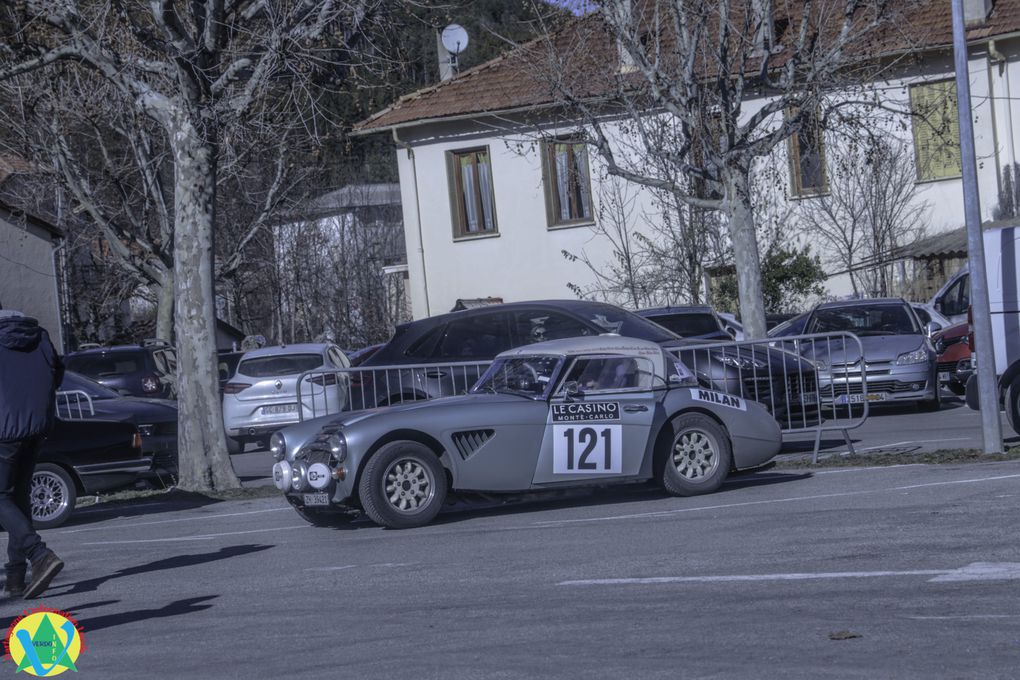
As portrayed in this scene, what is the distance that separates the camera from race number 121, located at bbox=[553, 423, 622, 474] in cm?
1106

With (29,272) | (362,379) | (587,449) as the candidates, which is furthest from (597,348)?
(29,272)

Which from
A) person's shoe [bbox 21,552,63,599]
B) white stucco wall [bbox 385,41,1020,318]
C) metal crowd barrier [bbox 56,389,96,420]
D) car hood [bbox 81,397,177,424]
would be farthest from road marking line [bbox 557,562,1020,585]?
white stucco wall [bbox 385,41,1020,318]

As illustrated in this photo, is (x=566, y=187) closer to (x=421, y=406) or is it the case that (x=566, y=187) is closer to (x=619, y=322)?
(x=619, y=322)

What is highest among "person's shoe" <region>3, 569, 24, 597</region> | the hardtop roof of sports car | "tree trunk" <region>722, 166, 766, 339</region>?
"tree trunk" <region>722, 166, 766, 339</region>

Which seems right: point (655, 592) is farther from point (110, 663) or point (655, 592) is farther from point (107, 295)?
point (107, 295)

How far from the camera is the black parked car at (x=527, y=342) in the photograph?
1341 cm

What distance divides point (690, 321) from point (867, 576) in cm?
1470

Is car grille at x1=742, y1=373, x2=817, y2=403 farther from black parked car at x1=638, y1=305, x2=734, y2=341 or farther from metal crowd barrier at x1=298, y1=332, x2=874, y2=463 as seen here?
black parked car at x1=638, y1=305, x2=734, y2=341

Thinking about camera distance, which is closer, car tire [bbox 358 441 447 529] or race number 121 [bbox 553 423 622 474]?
car tire [bbox 358 441 447 529]

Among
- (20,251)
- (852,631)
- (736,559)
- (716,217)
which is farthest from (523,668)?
(20,251)

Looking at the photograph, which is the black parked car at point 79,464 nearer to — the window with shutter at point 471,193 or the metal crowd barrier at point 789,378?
the metal crowd barrier at point 789,378

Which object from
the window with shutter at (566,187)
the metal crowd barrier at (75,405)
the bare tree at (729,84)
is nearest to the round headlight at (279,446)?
the metal crowd barrier at (75,405)

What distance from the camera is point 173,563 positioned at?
10.2 metres

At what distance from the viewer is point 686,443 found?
11.5 metres
